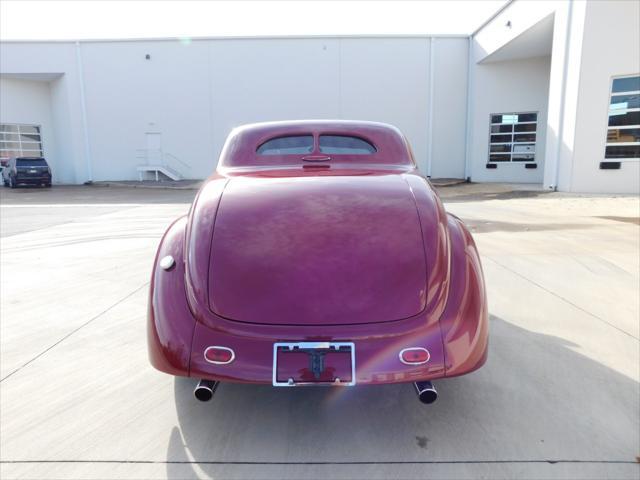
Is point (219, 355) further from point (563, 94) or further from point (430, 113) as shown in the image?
point (430, 113)

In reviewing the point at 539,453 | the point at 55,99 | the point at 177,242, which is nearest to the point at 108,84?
the point at 55,99

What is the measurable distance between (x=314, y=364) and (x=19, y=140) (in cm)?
2922

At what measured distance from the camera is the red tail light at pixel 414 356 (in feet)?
6.23

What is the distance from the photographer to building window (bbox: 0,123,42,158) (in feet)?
80.0

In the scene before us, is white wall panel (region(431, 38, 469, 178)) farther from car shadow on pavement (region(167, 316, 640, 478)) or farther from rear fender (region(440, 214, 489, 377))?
rear fender (region(440, 214, 489, 377))

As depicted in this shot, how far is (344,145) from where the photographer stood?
3.29 meters

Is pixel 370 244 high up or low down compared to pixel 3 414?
up

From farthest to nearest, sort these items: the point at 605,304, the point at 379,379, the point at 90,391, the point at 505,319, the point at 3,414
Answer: the point at 605,304 → the point at 505,319 → the point at 90,391 → the point at 3,414 → the point at 379,379

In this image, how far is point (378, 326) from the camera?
6.37 ft

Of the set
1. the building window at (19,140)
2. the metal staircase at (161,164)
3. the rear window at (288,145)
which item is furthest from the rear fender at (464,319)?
the building window at (19,140)

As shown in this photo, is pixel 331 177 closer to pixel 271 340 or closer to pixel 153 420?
pixel 271 340

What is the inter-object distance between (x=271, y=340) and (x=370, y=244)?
2.21 feet

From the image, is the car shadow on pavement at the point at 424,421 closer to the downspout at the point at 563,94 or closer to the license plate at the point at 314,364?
the license plate at the point at 314,364

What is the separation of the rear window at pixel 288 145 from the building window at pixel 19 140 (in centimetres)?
2719
